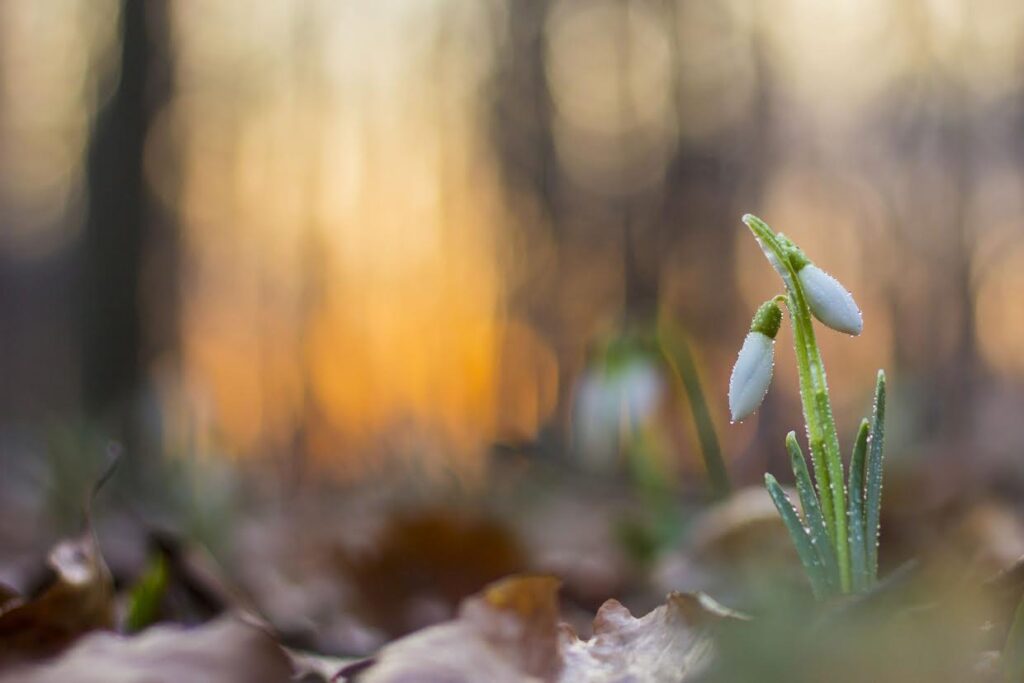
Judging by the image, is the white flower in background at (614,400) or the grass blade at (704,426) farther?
the white flower in background at (614,400)

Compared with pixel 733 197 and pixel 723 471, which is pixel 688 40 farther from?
pixel 723 471

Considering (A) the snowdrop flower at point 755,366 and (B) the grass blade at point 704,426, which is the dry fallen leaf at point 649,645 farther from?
(B) the grass blade at point 704,426

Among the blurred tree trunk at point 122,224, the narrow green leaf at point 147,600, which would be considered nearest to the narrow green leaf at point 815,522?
the narrow green leaf at point 147,600

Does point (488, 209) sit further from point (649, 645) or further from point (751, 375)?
point (649, 645)

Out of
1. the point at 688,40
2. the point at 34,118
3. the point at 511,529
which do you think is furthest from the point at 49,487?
the point at 34,118

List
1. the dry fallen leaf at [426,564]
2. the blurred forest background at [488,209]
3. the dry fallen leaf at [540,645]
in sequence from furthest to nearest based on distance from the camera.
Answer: the blurred forest background at [488,209] < the dry fallen leaf at [426,564] < the dry fallen leaf at [540,645]

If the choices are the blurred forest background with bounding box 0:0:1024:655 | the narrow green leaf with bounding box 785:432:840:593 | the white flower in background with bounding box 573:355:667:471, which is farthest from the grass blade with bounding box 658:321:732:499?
the blurred forest background with bounding box 0:0:1024:655
